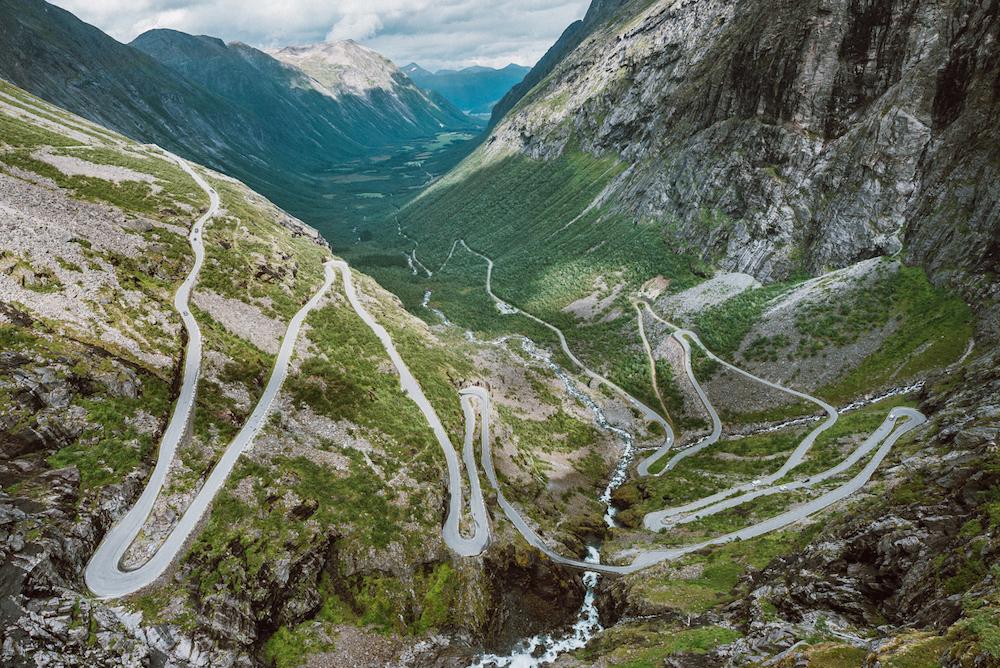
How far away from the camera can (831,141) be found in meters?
102

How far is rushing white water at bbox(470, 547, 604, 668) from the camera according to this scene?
39.6m

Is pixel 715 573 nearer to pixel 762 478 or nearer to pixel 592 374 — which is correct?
pixel 762 478

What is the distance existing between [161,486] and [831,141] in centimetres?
12089

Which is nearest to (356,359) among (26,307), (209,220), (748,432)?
(26,307)

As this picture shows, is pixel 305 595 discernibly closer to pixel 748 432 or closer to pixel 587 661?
pixel 587 661

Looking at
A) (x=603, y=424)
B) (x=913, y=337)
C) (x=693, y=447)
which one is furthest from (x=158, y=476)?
(x=913, y=337)

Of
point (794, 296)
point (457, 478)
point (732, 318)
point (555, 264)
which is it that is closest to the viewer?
point (457, 478)

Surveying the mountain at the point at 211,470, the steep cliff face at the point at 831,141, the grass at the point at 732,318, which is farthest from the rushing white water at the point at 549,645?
the steep cliff face at the point at 831,141

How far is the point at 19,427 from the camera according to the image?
37000 millimetres

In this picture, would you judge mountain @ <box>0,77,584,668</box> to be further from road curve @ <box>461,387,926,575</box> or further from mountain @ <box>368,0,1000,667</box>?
mountain @ <box>368,0,1000,667</box>

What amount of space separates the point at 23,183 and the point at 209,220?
22.0 m

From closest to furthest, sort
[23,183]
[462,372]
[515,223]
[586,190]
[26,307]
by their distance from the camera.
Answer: [26,307] → [23,183] → [462,372] → [586,190] → [515,223]

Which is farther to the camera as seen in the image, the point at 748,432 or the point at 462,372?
the point at 462,372

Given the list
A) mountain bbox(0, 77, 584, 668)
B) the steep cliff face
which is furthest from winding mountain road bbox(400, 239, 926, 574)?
the steep cliff face
